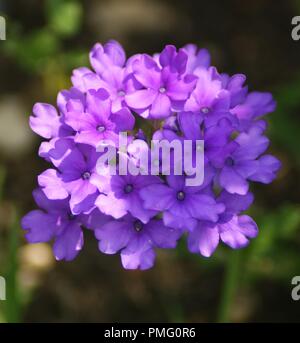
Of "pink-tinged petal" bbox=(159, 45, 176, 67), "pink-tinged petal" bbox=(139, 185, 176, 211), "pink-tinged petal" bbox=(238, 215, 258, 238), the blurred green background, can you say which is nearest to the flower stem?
the blurred green background

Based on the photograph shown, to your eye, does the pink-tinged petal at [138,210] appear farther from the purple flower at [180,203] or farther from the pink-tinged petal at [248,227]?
the pink-tinged petal at [248,227]

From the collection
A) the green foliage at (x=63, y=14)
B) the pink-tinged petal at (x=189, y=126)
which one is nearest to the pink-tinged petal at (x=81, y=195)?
the pink-tinged petal at (x=189, y=126)

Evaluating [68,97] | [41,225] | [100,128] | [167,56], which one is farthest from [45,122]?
[167,56]

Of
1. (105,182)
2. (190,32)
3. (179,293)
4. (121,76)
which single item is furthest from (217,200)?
(190,32)

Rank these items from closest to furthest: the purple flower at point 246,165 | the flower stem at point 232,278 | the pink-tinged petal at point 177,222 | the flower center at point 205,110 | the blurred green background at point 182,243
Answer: the pink-tinged petal at point 177,222 < the purple flower at point 246,165 < the flower center at point 205,110 < the flower stem at point 232,278 < the blurred green background at point 182,243

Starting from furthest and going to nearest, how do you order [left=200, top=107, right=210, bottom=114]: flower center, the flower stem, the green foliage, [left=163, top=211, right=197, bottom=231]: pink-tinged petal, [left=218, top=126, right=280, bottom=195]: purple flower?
the green foliage → the flower stem → [left=200, top=107, right=210, bottom=114]: flower center → [left=218, top=126, right=280, bottom=195]: purple flower → [left=163, top=211, right=197, bottom=231]: pink-tinged petal

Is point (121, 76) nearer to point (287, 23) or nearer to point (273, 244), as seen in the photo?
point (273, 244)

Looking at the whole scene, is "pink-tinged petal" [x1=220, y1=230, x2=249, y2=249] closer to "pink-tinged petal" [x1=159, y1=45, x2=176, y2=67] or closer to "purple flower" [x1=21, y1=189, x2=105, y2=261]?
"purple flower" [x1=21, y1=189, x2=105, y2=261]
